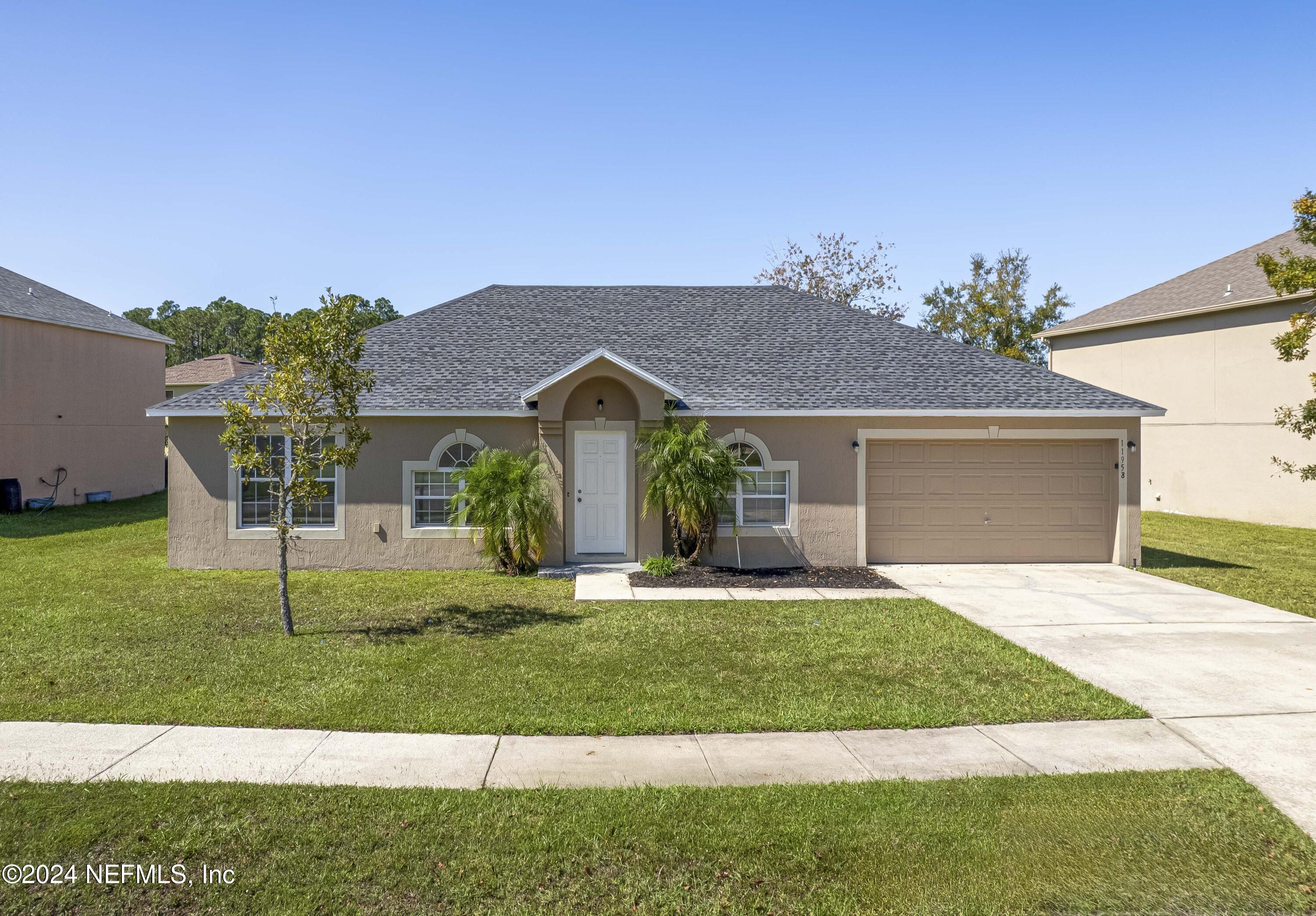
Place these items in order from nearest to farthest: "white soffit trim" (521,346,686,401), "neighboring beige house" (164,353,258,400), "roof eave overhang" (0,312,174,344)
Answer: "white soffit trim" (521,346,686,401) < "roof eave overhang" (0,312,174,344) < "neighboring beige house" (164,353,258,400)

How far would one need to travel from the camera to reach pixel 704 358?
612 inches

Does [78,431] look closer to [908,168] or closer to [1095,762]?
[908,168]

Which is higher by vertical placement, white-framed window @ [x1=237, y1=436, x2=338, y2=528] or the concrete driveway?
white-framed window @ [x1=237, y1=436, x2=338, y2=528]

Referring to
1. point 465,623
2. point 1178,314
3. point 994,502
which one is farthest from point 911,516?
point 1178,314

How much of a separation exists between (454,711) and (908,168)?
17.4 metres

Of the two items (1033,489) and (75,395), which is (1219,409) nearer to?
(1033,489)

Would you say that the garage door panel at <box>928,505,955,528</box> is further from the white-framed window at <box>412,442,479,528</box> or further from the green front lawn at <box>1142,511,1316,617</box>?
the white-framed window at <box>412,442,479,528</box>

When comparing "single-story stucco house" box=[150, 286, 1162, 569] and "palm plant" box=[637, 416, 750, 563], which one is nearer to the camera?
"palm plant" box=[637, 416, 750, 563]

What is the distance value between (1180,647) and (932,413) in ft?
19.5

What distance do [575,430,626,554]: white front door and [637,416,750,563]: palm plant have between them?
1.66 feet

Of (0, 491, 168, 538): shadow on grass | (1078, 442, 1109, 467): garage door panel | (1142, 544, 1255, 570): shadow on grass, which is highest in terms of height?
(1078, 442, 1109, 467): garage door panel

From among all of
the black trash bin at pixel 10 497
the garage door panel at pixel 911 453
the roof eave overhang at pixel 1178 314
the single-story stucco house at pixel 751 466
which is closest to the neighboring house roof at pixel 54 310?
the black trash bin at pixel 10 497

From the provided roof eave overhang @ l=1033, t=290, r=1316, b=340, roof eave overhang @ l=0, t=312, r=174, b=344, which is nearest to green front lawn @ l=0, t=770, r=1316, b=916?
roof eave overhang @ l=1033, t=290, r=1316, b=340

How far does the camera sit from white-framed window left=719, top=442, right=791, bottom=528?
1365 centimetres
